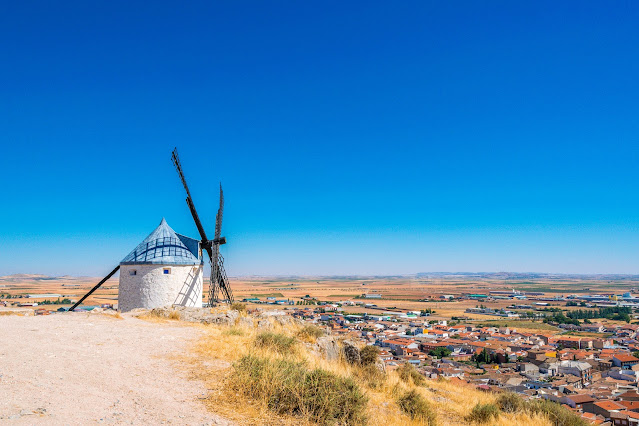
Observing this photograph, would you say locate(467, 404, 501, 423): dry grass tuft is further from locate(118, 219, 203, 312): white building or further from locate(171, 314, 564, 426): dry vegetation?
locate(118, 219, 203, 312): white building

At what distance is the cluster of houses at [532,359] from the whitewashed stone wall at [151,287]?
8282 mm

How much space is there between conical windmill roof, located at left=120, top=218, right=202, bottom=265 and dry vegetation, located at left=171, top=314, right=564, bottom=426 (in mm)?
7126

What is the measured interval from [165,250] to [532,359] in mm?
42944

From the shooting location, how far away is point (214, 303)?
18.5 meters

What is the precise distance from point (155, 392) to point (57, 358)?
269 cm

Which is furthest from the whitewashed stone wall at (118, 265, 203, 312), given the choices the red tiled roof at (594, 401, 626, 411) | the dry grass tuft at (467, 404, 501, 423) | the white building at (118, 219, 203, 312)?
the red tiled roof at (594, 401, 626, 411)

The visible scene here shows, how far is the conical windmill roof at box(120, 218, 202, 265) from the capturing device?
15711 millimetres

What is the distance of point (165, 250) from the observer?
634 inches

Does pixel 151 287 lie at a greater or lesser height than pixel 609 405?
greater

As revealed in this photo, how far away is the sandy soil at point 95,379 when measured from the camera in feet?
15.0

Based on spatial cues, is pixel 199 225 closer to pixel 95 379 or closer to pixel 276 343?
pixel 276 343

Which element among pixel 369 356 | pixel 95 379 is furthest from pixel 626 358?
pixel 95 379

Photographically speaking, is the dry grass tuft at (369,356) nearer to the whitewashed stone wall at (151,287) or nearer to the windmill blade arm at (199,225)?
the whitewashed stone wall at (151,287)

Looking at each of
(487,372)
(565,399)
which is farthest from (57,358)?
(487,372)
